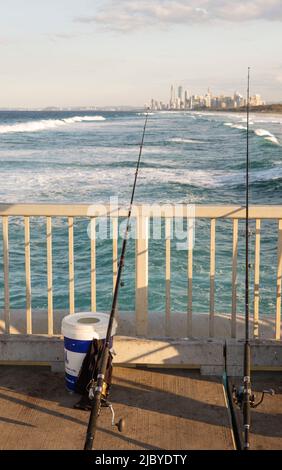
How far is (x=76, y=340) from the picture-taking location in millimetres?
3424

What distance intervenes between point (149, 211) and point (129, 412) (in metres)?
1.09

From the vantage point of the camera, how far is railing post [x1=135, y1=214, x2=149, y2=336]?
3.67 metres

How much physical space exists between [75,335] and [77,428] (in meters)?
0.51

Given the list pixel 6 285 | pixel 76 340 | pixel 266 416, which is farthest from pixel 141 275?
pixel 266 416

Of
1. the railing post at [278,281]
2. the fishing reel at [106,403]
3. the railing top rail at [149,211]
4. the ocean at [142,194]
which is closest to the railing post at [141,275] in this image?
the railing top rail at [149,211]

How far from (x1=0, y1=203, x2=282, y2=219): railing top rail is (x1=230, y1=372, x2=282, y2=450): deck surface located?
0.91 meters

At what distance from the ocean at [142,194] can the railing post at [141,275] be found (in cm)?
350

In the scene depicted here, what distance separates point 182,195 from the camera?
53.3 feet

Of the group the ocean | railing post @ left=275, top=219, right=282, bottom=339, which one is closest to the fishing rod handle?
railing post @ left=275, top=219, right=282, bottom=339

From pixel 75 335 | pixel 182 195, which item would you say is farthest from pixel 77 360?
pixel 182 195

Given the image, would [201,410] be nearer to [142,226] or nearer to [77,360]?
[77,360]

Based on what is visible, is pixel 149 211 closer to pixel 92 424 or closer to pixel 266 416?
pixel 266 416

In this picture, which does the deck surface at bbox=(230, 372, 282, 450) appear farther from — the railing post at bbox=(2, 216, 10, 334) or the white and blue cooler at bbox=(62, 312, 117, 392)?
the railing post at bbox=(2, 216, 10, 334)

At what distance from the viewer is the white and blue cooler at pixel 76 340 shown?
3.41 meters
